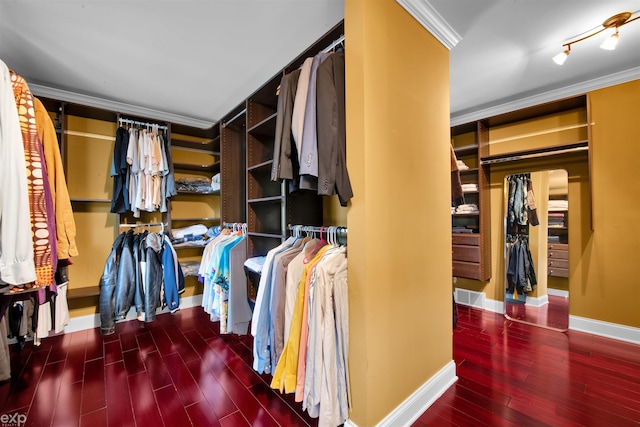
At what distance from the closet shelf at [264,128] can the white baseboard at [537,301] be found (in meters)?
3.46

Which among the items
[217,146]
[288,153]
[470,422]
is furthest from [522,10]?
[217,146]

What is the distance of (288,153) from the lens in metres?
1.42

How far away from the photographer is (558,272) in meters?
2.84

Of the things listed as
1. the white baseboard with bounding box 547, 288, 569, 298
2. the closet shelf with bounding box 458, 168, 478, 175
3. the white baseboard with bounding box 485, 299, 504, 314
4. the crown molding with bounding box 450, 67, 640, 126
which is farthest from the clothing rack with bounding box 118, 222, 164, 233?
the white baseboard with bounding box 547, 288, 569, 298

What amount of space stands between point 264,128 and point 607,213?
3.48 meters

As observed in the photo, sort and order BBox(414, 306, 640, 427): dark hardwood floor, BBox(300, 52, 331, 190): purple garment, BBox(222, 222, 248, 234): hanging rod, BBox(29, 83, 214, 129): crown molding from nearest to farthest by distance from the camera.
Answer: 1. BBox(300, 52, 331, 190): purple garment
2. BBox(414, 306, 640, 427): dark hardwood floor
3. BBox(222, 222, 248, 234): hanging rod
4. BBox(29, 83, 214, 129): crown molding

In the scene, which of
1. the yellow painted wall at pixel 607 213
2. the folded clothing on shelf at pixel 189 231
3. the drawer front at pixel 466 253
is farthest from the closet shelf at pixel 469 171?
the folded clothing on shelf at pixel 189 231

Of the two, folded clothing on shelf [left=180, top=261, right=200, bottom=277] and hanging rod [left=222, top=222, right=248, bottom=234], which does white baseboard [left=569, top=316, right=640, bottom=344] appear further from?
folded clothing on shelf [left=180, top=261, right=200, bottom=277]

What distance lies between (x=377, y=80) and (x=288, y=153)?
0.62 metres

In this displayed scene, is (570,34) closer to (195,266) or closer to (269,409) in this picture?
(269,409)

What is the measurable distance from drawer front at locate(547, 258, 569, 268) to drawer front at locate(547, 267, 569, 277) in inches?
1.3

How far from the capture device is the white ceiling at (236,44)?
166 centimetres

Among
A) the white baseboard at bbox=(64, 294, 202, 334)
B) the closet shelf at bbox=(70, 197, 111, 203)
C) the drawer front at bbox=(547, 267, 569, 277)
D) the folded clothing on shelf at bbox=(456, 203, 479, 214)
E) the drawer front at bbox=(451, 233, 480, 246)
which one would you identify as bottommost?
the white baseboard at bbox=(64, 294, 202, 334)

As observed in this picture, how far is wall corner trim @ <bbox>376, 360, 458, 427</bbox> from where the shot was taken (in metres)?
1.46
